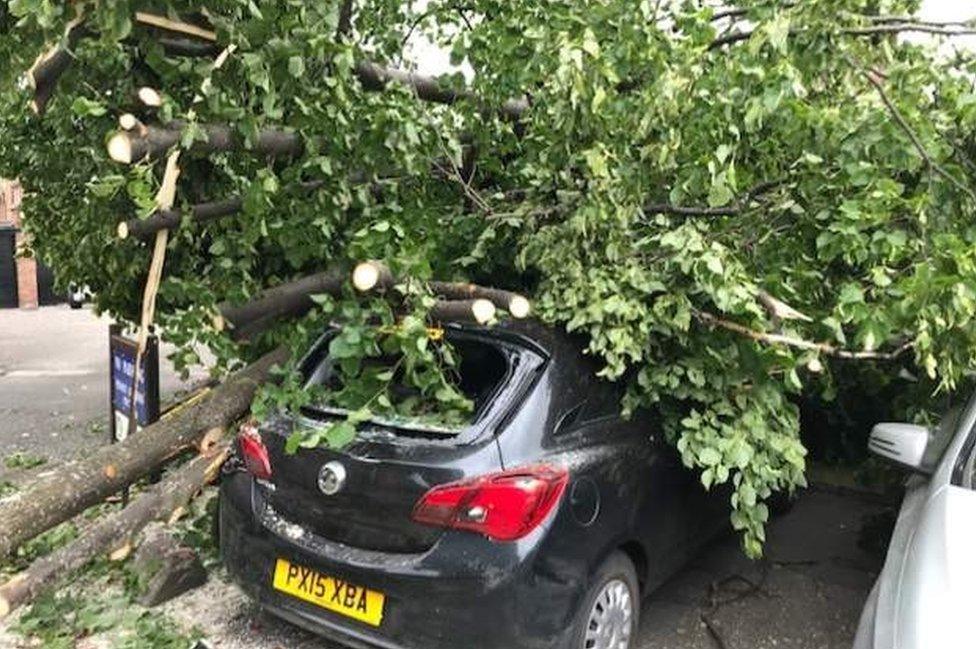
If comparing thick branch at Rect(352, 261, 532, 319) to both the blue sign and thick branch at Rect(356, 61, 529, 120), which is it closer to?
thick branch at Rect(356, 61, 529, 120)

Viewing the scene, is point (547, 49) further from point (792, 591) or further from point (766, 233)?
point (792, 591)

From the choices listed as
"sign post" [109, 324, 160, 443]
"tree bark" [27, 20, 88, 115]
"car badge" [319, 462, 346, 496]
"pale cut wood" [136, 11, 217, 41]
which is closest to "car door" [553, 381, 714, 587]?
"car badge" [319, 462, 346, 496]

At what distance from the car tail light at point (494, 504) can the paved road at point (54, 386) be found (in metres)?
4.51

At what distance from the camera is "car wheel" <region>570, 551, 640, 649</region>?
304 cm

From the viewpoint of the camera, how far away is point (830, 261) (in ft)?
11.2

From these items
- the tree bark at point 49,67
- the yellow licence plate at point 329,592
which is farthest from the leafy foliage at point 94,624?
the tree bark at point 49,67

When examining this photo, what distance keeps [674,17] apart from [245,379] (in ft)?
8.72

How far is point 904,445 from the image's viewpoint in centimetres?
330

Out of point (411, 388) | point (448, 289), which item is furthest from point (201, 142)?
point (411, 388)

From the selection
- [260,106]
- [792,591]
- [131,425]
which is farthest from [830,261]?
[131,425]

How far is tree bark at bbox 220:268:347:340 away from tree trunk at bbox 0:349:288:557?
0.27 metres

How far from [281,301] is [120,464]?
0.97 m

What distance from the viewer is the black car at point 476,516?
2.85 m

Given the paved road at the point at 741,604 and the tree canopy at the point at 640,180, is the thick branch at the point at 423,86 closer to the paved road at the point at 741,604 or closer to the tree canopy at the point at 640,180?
the tree canopy at the point at 640,180
